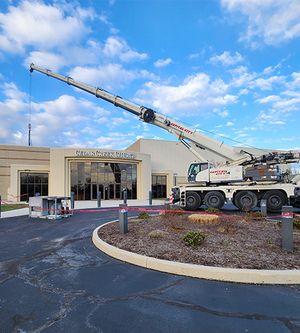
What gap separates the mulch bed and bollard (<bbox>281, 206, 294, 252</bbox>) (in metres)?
0.15

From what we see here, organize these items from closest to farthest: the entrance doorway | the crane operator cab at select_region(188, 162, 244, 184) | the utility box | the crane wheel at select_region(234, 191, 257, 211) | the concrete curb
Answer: the concrete curb
the utility box
the crane wheel at select_region(234, 191, 257, 211)
the crane operator cab at select_region(188, 162, 244, 184)
the entrance doorway

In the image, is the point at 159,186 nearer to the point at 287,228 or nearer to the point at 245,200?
the point at 245,200

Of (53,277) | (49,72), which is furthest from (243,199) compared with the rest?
(49,72)

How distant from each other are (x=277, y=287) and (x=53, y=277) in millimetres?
3953

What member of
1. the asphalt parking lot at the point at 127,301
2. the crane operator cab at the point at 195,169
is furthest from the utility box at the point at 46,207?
the asphalt parking lot at the point at 127,301

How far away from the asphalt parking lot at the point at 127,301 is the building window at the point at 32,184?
29.6 m

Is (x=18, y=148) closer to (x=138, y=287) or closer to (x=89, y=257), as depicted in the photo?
(x=89, y=257)

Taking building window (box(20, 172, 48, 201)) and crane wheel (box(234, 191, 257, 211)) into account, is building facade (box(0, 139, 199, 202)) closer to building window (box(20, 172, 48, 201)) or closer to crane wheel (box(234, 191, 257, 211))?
building window (box(20, 172, 48, 201))

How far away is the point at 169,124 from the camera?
1842 centimetres

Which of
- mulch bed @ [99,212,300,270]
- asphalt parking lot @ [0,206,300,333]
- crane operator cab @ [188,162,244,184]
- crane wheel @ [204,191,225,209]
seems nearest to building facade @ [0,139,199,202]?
crane operator cab @ [188,162,244,184]

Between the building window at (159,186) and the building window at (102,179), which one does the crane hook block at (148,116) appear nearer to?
the building window at (102,179)

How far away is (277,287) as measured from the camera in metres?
4.81

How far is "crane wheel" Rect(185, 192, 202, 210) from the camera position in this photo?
1717 cm

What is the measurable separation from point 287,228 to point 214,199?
1021 cm
